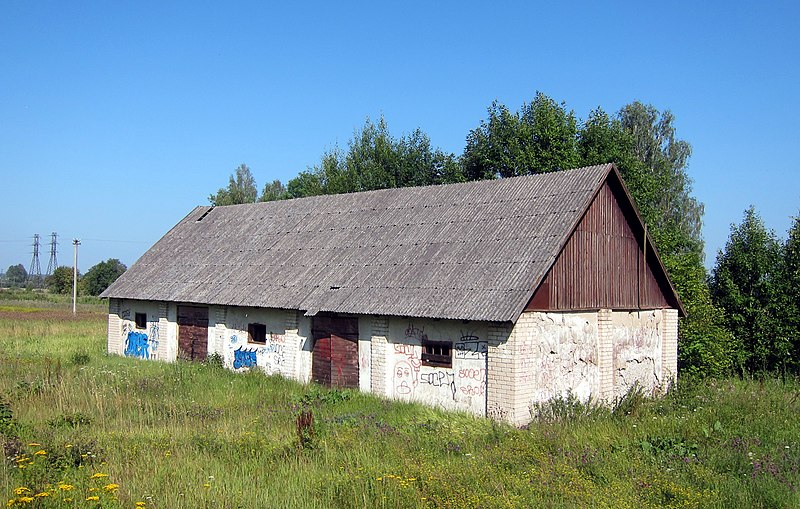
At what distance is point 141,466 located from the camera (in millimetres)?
8906

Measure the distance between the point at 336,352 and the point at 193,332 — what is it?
6109 millimetres

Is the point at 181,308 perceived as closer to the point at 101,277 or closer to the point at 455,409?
the point at 455,409

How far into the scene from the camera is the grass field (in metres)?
7.99

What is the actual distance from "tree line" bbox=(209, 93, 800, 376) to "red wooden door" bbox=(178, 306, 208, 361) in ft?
42.1

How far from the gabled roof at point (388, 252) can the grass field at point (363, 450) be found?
2.34 m

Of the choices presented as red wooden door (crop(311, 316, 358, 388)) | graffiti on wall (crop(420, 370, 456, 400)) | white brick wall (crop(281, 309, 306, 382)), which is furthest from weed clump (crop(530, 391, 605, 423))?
white brick wall (crop(281, 309, 306, 382))

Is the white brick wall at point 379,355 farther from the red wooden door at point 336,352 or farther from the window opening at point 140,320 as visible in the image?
the window opening at point 140,320

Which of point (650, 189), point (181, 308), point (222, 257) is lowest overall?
point (181, 308)

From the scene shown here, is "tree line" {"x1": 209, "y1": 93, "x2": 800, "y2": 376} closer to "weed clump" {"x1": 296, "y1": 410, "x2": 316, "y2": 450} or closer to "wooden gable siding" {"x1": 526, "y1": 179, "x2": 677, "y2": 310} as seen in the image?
"wooden gable siding" {"x1": 526, "y1": 179, "x2": 677, "y2": 310}

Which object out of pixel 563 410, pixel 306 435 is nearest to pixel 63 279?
pixel 563 410

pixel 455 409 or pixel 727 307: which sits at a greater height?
pixel 727 307

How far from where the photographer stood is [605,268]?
15.8m

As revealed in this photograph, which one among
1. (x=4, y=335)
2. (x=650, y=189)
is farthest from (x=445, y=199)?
(x=4, y=335)

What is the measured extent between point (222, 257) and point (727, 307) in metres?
14.7
